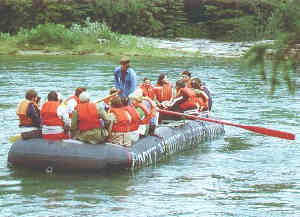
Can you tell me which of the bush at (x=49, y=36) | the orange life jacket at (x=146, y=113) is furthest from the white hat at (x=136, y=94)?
the bush at (x=49, y=36)

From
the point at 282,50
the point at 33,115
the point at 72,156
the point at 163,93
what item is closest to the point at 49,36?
the point at 163,93

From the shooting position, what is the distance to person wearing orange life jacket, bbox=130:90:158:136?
605 inches

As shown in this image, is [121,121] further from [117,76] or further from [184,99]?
[184,99]

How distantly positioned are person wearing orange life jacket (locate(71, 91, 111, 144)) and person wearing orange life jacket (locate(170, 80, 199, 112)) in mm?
3960

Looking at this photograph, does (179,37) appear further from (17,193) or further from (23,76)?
(17,193)

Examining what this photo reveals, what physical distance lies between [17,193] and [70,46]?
95.4 ft

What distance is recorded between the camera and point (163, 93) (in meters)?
18.7

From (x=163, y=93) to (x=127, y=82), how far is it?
195 centimetres

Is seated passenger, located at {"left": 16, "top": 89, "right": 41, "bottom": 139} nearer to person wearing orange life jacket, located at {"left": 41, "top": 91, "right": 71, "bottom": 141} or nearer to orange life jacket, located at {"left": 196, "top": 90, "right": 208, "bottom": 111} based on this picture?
person wearing orange life jacket, located at {"left": 41, "top": 91, "right": 71, "bottom": 141}

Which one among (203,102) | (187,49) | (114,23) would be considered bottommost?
(187,49)

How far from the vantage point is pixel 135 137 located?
48.6ft

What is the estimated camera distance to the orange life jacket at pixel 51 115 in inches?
559

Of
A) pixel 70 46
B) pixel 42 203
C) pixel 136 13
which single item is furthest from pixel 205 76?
pixel 42 203

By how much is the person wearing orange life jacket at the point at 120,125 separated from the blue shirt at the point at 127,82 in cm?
235
